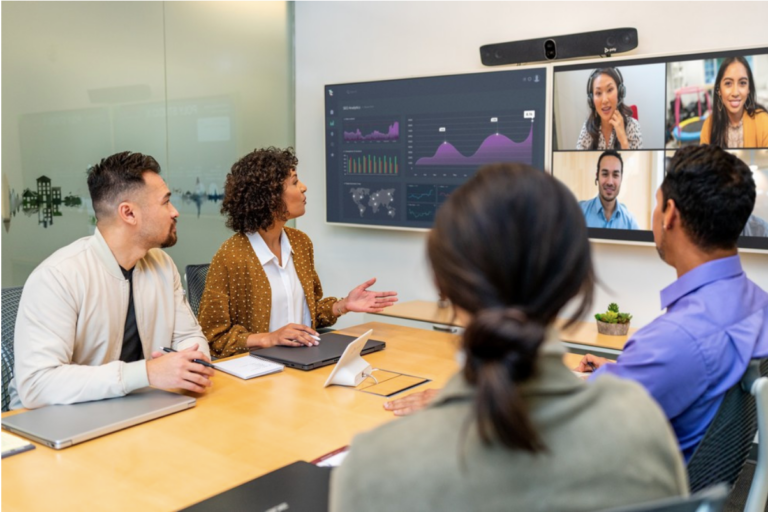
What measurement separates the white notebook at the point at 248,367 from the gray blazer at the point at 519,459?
1.39m

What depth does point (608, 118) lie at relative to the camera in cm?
335

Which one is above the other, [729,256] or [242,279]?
[729,256]

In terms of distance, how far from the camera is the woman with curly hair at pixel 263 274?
2.71 m

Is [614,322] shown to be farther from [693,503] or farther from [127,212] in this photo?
[693,503]

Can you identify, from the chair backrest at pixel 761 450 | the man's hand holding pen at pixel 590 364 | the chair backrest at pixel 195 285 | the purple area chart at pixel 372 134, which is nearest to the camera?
the chair backrest at pixel 761 450

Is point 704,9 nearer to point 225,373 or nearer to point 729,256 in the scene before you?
point 729,256

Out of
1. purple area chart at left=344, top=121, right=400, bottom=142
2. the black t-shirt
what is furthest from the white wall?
the black t-shirt

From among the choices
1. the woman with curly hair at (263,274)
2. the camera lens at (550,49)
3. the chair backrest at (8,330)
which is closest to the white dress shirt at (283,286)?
the woman with curly hair at (263,274)

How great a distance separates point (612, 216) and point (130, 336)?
228cm

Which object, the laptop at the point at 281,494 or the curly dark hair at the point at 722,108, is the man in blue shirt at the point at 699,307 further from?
the curly dark hair at the point at 722,108

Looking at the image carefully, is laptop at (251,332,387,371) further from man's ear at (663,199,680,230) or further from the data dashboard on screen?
the data dashboard on screen

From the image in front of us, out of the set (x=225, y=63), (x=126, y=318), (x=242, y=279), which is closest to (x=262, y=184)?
(x=242, y=279)

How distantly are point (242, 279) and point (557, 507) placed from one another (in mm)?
2219

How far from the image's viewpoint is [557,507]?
0.76m
